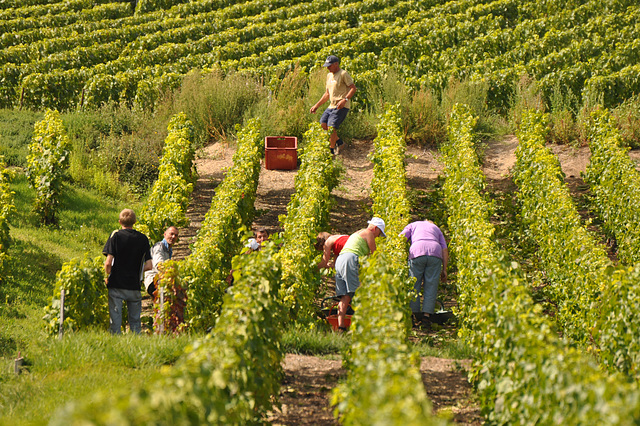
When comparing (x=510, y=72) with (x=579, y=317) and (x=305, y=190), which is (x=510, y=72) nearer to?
(x=305, y=190)

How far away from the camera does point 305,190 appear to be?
9.16 metres

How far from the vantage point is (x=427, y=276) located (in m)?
7.84

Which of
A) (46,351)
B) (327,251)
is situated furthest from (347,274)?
(46,351)

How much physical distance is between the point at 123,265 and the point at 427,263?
3098mm

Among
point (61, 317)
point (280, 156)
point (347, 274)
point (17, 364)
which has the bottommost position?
point (17, 364)

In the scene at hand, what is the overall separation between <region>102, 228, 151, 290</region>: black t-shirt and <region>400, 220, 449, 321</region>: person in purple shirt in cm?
279

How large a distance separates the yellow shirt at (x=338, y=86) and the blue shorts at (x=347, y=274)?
15.1ft

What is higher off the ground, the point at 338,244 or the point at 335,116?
the point at 335,116

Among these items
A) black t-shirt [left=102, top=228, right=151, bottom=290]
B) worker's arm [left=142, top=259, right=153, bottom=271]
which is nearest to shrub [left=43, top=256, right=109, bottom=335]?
black t-shirt [left=102, top=228, right=151, bottom=290]

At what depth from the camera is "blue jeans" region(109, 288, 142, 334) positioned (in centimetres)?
686

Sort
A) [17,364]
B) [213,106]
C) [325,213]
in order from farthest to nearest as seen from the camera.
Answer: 1. [213,106]
2. [325,213]
3. [17,364]

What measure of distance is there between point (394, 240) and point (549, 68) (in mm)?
10365

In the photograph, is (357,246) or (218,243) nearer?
(357,246)

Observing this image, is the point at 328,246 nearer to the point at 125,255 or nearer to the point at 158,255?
the point at 158,255
